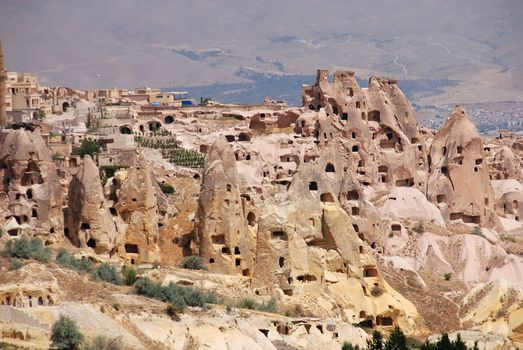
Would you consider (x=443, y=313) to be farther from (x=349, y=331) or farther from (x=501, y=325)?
(x=349, y=331)

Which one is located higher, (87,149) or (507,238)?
(87,149)

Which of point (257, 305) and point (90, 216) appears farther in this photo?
point (90, 216)

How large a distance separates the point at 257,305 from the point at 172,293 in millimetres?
3717

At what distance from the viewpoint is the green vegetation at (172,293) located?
156 feet

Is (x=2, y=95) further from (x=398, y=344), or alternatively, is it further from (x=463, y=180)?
(x=398, y=344)

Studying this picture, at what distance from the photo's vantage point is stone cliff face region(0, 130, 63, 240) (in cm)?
5659

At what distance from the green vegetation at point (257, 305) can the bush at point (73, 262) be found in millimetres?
4950

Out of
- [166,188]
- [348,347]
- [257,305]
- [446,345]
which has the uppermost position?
[166,188]

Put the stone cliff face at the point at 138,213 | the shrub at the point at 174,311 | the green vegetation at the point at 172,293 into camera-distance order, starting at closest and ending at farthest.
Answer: the shrub at the point at 174,311, the green vegetation at the point at 172,293, the stone cliff face at the point at 138,213

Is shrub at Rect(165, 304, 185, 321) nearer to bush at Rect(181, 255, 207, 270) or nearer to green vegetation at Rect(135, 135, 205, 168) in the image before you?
bush at Rect(181, 255, 207, 270)

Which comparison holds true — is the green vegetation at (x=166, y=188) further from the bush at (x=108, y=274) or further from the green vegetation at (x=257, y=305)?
the green vegetation at (x=257, y=305)

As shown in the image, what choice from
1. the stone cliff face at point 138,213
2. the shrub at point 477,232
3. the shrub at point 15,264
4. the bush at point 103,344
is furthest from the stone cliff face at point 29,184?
the shrub at point 477,232

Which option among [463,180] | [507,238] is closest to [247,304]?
[507,238]

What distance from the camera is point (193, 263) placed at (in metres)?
54.5
